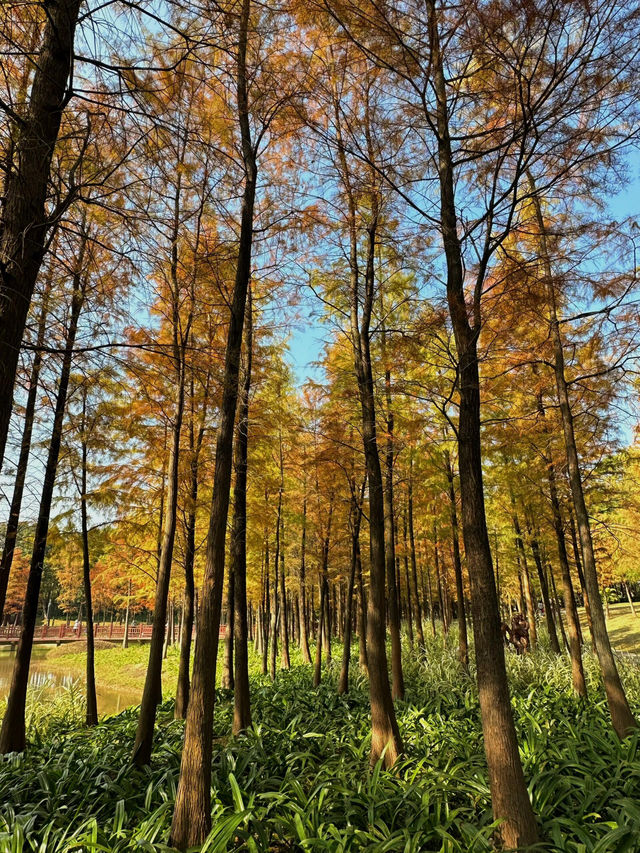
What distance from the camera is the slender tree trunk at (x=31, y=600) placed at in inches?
263

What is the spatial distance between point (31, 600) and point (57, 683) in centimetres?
1673

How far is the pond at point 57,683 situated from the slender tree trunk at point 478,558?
34.8 ft

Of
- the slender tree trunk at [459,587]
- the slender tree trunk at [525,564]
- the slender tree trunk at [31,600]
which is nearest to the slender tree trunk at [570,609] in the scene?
the slender tree trunk at [525,564]

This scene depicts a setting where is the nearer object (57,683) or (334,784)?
(334,784)

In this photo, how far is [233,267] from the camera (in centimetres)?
676

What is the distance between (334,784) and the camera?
4.46 m

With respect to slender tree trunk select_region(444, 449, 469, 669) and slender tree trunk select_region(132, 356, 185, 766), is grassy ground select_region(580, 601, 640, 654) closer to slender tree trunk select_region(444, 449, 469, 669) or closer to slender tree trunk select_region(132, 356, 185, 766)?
slender tree trunk select_region(444, 449, 469, 669)

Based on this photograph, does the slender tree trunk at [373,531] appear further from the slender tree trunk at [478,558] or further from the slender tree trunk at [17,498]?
the slender tree trunk at [17,498]

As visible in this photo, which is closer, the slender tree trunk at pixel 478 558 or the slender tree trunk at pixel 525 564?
the slender tree trunk at pixel 478 558

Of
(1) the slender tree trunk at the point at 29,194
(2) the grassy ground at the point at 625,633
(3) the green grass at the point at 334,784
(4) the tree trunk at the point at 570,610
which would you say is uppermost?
(1) the slender tree trunk at the point at 29,194

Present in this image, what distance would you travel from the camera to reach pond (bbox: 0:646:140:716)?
1338cm

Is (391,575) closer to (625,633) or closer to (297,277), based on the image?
(297,277)

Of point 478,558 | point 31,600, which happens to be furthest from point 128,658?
point 478,558

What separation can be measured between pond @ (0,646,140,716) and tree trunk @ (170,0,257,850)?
918 centimetres
